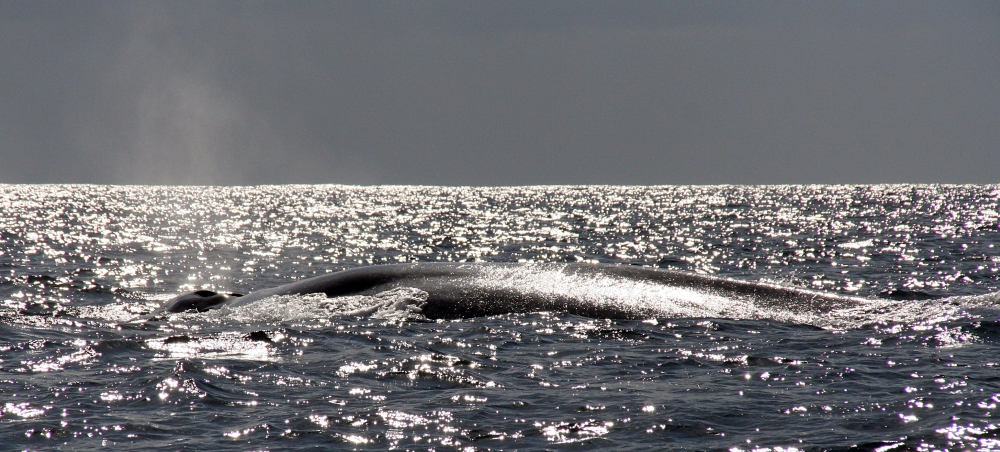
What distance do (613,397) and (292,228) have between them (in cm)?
5002

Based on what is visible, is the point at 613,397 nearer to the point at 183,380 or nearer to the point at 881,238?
the point at 183,380

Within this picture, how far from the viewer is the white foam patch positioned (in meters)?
14.4

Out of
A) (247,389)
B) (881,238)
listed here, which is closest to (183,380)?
(247,389)

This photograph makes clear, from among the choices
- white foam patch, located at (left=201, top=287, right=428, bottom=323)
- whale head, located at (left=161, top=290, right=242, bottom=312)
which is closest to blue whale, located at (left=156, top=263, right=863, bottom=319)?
whale head, located at (left=161, top=290, right=242, bottom=312)

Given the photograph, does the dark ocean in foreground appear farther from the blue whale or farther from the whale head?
the whale head

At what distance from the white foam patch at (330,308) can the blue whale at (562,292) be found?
0.19 metres

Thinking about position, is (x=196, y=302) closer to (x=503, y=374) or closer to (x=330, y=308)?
(x=330, y=308)

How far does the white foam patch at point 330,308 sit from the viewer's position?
14.4 meters

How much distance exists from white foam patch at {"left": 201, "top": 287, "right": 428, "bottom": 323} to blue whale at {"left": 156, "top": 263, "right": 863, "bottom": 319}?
0.19m

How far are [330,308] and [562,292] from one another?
11.5ft

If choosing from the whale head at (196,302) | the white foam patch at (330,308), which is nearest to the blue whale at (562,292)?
the whale head at (196,302)

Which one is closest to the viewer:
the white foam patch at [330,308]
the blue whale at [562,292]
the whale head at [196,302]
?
the blue whale at [562,292]

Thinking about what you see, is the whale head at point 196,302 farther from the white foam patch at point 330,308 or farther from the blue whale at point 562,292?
the white foam patch at point 330,308

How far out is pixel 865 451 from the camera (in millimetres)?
7566
